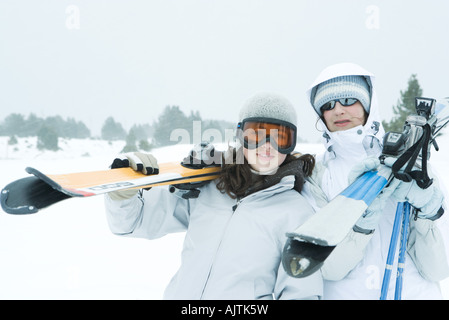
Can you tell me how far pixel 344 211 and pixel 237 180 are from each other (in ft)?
2.50

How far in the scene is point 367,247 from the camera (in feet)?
6.26

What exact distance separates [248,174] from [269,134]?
28cm

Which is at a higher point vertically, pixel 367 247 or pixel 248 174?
pixel 248 174

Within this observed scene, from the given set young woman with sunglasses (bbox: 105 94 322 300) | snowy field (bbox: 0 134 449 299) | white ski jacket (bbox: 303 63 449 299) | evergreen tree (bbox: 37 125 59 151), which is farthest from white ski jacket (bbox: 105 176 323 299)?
evergreen tree (bbox: 37 125 59 151)

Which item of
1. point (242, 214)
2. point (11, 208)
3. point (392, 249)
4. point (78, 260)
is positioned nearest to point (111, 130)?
point (78, 260)

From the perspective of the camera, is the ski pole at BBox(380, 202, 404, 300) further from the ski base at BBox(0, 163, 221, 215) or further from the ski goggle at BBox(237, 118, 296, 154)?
the ski base at BBox(0, 163, 221, 215)

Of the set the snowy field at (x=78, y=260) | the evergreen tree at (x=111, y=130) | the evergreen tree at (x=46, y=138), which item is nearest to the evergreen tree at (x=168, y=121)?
the evergreen tree at (x=46, y=138)

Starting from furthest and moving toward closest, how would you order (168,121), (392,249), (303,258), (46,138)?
(168,121) < (46,138) < (392,249) < (303,258)

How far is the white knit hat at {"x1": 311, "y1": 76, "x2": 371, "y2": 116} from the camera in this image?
7.11ft

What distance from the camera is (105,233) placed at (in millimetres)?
5832

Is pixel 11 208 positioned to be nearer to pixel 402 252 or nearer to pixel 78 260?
pixel 402 252

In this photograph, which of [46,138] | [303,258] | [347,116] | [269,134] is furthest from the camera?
[46,138]

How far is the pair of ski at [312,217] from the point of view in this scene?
1171mm
